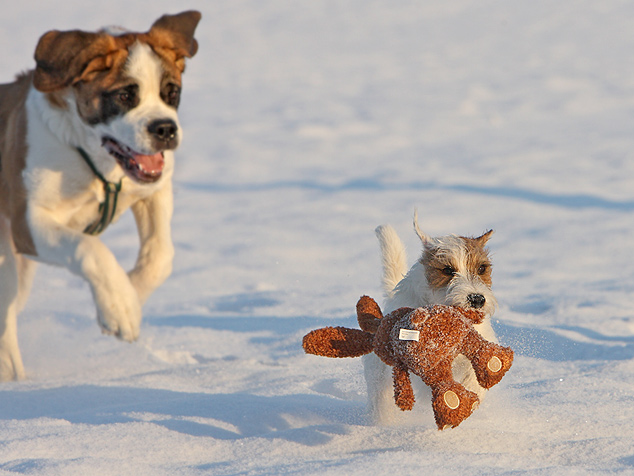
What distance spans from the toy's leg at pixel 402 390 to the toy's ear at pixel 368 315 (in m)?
0.28

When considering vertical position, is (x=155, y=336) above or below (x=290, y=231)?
below

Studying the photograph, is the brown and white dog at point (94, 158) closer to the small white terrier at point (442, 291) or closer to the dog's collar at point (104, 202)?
the dog's collar at point (104, 202)

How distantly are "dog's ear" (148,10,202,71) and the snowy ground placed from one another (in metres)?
1.60

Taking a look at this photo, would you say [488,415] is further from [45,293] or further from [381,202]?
[381,202]

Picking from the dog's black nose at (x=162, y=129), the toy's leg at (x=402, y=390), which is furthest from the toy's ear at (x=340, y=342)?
the dog's black nose at (x=162, y=129)

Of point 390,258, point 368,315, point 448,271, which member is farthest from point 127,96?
point 448,271

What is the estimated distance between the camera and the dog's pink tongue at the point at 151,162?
3.92m

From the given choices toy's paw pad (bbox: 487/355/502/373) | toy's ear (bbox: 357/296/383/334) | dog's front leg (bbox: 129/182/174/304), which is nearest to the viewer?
toy's paw pad (bbox: 487/355/502/373)

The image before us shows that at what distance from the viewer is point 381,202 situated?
27.4 ft

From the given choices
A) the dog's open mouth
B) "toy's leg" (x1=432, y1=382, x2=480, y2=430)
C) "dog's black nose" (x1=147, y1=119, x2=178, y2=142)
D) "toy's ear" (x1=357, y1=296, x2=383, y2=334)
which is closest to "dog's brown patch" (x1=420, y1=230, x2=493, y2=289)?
"toy's ear" (x1=357, y1=296, x2=383, y2=334)

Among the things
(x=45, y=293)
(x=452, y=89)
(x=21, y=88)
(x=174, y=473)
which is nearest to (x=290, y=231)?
(x=45, y=293)

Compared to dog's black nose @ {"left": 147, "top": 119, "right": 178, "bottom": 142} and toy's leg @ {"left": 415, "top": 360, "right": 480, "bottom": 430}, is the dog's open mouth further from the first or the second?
toy's leg @ {"left": 415, "top": 360, "right": 480, "bottom": 430}

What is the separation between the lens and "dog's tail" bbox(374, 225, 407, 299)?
319cm

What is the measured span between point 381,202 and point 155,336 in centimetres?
385
